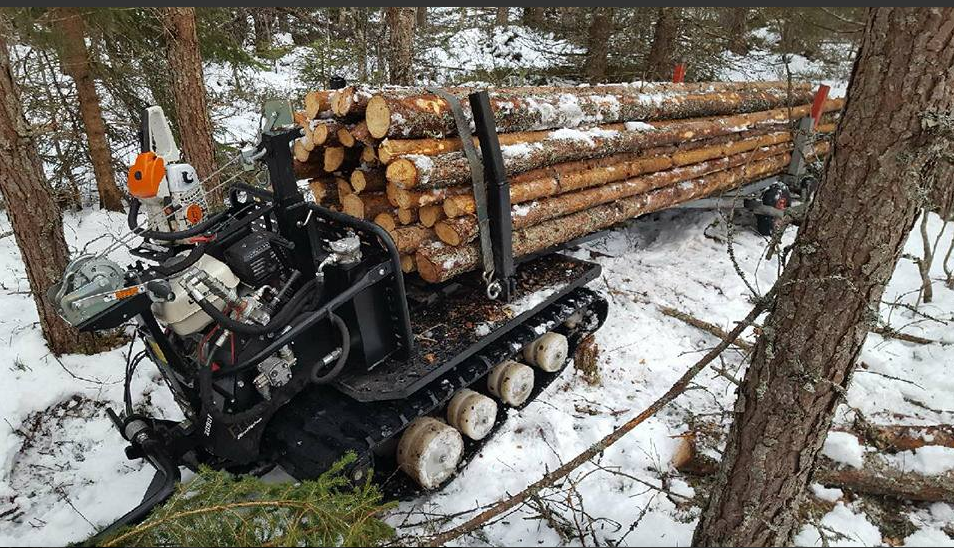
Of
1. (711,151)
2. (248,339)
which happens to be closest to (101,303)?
(248,339)

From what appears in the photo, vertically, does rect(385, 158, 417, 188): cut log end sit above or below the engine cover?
above

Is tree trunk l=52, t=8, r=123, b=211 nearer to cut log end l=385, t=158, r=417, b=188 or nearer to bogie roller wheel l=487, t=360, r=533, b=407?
cut log end l=385, t=158, r=417, b=188

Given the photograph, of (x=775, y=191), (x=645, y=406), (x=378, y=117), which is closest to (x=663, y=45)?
(x=775, y=191)

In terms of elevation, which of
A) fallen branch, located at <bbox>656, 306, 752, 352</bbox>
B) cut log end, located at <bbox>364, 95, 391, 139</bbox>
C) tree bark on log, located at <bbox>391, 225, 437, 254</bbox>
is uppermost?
cut log end, located at <bbox>364, 95, 391, 139</bbox>

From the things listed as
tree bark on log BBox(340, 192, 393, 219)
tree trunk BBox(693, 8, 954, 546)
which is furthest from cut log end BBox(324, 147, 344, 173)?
tree trunk BBox(693, 8, 954, 546)

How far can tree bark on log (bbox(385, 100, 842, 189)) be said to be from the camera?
3771 millimetres

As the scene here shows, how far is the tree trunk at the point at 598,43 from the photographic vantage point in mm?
12289

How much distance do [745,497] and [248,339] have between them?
274 cm

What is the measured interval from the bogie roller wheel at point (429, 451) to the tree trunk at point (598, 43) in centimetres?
1068

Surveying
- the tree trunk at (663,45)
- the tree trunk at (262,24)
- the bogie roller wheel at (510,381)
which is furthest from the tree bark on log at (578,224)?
the tree trunk at (262,24)

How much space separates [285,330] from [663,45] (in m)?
11.2

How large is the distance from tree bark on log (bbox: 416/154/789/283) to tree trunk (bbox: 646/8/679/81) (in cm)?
498

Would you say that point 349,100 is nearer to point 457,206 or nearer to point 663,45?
point 457,206

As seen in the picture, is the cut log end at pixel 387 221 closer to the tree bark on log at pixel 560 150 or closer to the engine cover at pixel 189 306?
the tree bark on log at pixel 560 150
